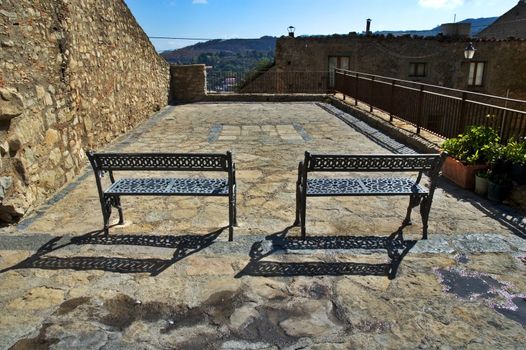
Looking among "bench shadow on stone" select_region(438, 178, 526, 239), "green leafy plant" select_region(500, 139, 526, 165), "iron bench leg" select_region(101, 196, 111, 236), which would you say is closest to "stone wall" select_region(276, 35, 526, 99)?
"bench shadow on stone" select_region(438, 178, 526, 239)

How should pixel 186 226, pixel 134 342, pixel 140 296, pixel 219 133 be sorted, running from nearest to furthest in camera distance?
pixel 134 342 < pixel 140 296 < pixel 186 226 < pixel 219 133

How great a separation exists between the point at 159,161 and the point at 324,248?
159cm

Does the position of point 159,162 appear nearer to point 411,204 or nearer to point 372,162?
point 372,162

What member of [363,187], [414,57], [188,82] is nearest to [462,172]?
[363,187]

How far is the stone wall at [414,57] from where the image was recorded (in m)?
18.9

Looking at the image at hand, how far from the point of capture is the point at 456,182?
4.85m

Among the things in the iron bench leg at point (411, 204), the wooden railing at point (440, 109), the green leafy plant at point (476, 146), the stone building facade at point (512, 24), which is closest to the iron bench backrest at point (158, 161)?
the iron bench leg at point (411, 204)

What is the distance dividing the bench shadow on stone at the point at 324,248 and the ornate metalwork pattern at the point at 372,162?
0.64 metres

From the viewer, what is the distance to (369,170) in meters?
3.27

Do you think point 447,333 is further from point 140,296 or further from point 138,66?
point 138,66

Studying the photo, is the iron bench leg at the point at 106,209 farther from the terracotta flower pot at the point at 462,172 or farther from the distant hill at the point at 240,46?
the distant hill at the point at 240,46

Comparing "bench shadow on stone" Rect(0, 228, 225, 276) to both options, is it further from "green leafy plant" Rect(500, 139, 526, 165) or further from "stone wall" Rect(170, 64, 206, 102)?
"stone wall" Rect(170, 64, 206, 102)

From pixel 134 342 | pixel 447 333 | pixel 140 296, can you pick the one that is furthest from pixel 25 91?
pixel 447 333

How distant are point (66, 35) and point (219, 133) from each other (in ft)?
11.8
